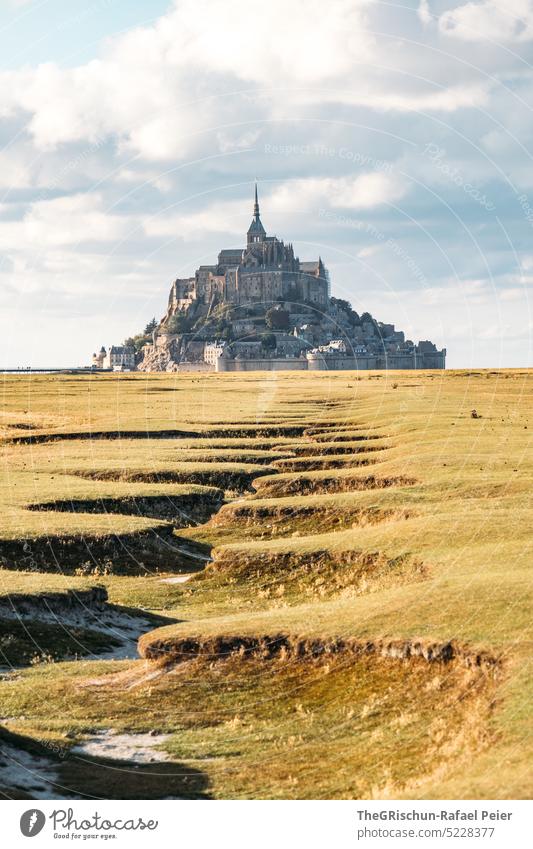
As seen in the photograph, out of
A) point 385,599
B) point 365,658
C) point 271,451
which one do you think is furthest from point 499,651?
point 271,451

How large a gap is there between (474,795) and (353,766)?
3.47 meters

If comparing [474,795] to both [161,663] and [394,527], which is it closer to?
[161,663]

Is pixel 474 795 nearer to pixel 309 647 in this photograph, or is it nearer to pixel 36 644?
pixel 309 647

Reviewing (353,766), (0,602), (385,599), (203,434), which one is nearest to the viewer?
(353,766)

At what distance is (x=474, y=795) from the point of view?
16.2 meters

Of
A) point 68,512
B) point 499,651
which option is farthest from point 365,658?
point 68,512

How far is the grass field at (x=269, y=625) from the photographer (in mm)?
19375

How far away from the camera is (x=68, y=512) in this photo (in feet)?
146

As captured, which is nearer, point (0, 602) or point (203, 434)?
point (0, 602)

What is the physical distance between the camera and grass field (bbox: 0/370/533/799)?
1938 centimetres

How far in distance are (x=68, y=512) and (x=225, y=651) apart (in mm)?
20577

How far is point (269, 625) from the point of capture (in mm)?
25938
